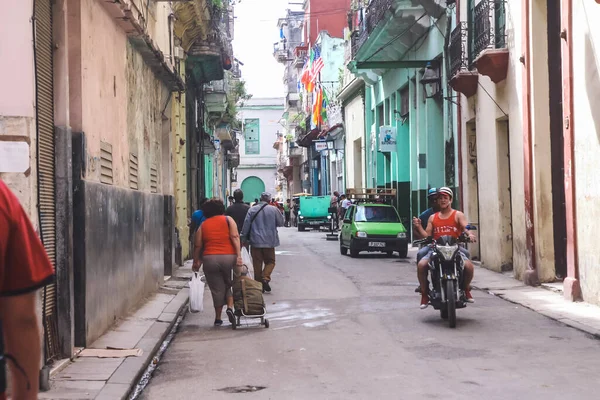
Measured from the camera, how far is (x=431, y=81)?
26000mm

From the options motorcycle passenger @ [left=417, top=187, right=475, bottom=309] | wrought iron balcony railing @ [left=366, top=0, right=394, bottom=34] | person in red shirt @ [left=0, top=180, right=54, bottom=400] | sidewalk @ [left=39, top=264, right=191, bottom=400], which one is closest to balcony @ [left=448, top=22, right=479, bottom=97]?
wrought iron balcony railing @ [left=366, top=0, right=394, bottom=34]

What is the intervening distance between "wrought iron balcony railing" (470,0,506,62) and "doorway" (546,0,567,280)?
7.63 ft

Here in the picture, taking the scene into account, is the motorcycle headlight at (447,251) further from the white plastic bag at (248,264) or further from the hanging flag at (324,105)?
the hanging flag at (324,105)

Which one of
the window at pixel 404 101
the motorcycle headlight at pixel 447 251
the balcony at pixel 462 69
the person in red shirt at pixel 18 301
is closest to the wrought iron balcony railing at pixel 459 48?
the balcony at pixel 462 69

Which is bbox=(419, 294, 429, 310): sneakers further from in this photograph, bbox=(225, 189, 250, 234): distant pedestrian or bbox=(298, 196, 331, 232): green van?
bbox=(298, 196, 331, 232): green van

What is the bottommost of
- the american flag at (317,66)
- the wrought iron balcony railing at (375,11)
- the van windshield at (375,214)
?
the van windshield at (375,214)

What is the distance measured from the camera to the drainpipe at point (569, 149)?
545 inches

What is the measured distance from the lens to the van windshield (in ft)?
86.6

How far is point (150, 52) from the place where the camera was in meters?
14.8

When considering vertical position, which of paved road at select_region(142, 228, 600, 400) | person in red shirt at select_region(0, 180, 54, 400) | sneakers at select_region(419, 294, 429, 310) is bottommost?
paved road at select_region(142, 228, 600, 400)

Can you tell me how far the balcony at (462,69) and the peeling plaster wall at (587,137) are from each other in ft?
23.8

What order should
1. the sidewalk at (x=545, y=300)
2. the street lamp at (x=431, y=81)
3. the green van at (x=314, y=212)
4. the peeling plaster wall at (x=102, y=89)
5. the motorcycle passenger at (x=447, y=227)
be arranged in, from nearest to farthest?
the peeling plaster wall at (x=102, y=89)
the sidewalk at (x=545, y=300)
the motorcycle passenger at (x=447, y=227)
the street lamp at (x=431, y=81)
the green van at (x=314, y=212)

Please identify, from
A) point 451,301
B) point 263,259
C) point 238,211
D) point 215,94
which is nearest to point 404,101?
point 215,94

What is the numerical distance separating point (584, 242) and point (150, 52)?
6.77 m
